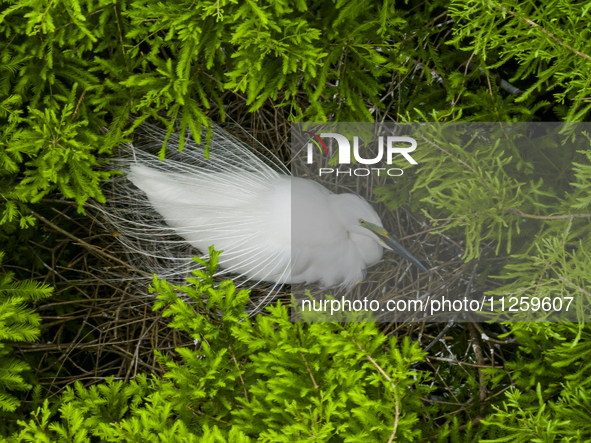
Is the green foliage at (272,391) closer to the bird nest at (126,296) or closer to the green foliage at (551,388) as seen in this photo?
the green foliage at (551,388)

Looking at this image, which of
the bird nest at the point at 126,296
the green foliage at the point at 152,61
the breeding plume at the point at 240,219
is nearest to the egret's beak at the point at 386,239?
the breeding plume at the point at 240,219

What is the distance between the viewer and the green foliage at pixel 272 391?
80 centimetres

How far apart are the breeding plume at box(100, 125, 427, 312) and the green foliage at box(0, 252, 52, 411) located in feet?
1.30

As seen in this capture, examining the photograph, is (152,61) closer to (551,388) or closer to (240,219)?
(240,219)

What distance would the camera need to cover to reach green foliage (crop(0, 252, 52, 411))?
3.60 ft

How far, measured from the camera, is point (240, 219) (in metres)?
1.45

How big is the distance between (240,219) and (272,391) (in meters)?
0.68

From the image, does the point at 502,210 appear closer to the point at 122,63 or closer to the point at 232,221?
the point at 232,221

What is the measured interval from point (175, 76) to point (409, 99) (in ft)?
2.34

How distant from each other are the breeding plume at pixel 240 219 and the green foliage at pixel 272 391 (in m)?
0.46

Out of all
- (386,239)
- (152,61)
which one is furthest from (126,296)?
(386,239)

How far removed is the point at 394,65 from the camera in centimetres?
107

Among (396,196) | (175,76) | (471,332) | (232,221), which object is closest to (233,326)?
(232,221)

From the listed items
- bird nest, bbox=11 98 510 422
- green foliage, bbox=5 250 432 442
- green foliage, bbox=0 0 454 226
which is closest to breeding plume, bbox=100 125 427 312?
bird nest, bbox=11 98 510 422
